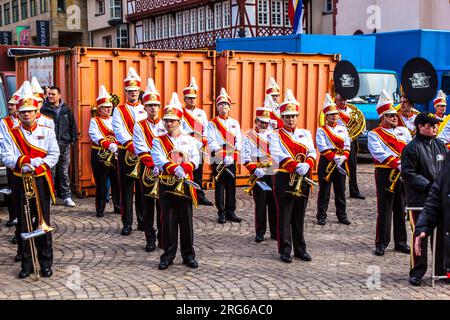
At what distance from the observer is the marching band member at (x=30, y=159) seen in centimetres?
805

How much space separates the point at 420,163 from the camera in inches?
315

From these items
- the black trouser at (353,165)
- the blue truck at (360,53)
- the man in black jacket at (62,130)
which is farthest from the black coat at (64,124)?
the blue truck at (360,53)

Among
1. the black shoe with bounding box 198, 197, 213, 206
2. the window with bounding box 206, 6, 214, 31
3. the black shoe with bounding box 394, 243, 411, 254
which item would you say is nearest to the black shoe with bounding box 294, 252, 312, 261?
the black shoe with bounding box 394, 243, 411, 254

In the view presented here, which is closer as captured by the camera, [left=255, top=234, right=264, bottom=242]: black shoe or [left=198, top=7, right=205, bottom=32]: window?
[left=255, top=234, right=264, bottom=242]: black shoe

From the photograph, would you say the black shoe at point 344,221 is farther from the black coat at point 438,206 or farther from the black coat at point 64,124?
the black coat at point 64,124

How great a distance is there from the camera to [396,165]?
29.8 feet

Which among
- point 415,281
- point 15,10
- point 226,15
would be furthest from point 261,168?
point 15,10

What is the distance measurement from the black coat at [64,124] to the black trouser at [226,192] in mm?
2784

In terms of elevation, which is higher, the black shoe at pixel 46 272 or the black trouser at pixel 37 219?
the black trouser at pixel 37 219

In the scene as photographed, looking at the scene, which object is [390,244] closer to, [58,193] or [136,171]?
[136,171]

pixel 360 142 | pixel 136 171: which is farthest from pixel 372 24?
pixel 136 171

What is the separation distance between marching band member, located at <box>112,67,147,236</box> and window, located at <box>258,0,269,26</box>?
1103 inches

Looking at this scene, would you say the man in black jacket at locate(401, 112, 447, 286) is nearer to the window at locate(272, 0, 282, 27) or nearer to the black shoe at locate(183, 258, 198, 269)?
the black shoe at locate(183, 258, 198, 269)

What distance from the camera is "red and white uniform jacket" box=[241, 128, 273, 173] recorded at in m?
9.88
